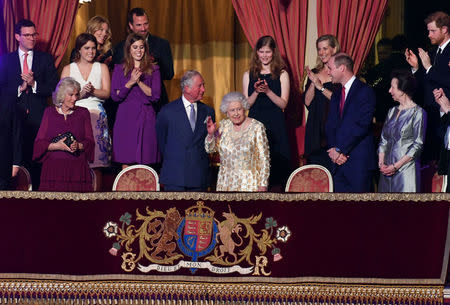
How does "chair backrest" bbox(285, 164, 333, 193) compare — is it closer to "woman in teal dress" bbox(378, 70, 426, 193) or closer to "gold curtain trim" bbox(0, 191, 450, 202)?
"woman in teal dress" bbox(378, 70, 426, 193)

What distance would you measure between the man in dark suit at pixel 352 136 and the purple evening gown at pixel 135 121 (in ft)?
5.39

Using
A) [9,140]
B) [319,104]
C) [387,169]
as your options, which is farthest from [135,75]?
[387,169]

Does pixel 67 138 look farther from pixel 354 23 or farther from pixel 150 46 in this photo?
pixel 354 23

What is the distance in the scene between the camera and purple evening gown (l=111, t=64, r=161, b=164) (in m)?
7.82

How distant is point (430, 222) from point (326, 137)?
1.80 meters

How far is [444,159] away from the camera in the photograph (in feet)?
22.6

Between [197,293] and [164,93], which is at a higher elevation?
[164,93]

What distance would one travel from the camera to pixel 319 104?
25.6 ft

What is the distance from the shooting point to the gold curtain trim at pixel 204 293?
5.95 metres

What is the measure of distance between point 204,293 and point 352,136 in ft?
6.46

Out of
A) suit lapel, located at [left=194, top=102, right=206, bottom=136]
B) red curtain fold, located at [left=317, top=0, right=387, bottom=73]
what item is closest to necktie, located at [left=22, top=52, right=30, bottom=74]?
suit lapel, located at [left=194, top=102, right=206, bottom=136]

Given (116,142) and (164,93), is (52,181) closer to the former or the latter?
(116,142)

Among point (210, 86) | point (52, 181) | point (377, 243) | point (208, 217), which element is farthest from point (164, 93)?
point (377, 243)

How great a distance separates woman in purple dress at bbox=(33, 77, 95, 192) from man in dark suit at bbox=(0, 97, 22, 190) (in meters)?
0.16
